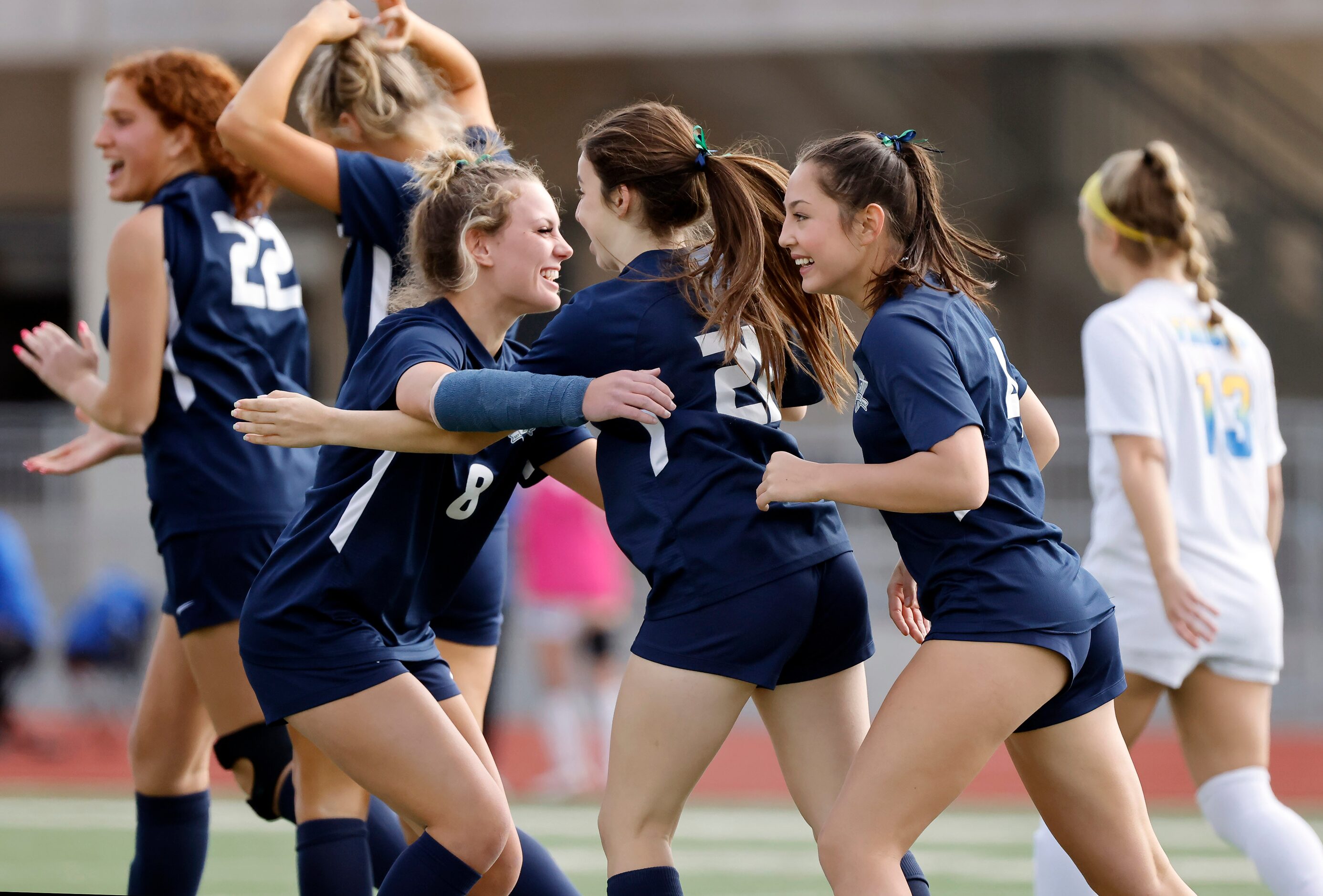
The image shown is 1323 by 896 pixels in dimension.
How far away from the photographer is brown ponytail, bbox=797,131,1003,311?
8.85 feet

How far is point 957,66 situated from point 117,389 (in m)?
12.8

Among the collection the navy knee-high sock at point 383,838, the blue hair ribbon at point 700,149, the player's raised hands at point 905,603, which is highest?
the blue hair ribbon at point 700,149

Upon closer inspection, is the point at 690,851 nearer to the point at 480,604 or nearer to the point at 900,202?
the point at 480,604

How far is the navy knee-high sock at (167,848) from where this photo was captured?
3.62m

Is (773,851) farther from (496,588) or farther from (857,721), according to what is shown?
(857,721)

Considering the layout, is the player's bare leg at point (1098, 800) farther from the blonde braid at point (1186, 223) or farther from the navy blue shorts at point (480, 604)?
the blonde braid at point (1186, 223)

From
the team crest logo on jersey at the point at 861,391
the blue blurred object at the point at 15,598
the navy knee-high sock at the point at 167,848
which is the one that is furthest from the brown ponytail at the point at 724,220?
the blue blurred object at the point at 15,598

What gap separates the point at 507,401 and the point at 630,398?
24cm

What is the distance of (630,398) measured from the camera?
8.59 feet

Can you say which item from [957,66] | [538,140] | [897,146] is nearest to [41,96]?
Answer: [538,140]

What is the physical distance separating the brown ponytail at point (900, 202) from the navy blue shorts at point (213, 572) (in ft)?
5.08

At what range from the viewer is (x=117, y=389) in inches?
137

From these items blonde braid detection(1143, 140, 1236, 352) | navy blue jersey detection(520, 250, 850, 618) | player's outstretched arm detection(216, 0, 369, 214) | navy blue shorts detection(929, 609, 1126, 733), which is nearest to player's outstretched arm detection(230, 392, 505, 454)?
navy blue jersey detection(520, 250, 850, 618)

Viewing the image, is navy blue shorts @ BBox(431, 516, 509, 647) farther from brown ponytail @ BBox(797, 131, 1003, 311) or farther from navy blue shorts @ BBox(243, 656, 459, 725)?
brown ponytail @ BBox(797, 131, 1003, 311)
